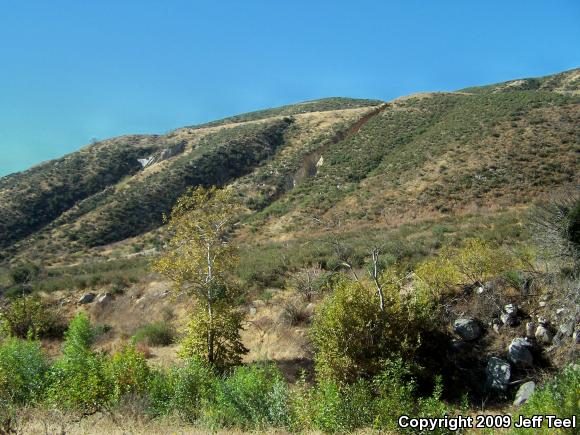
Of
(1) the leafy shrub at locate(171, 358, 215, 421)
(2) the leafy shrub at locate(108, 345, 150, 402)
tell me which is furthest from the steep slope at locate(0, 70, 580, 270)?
(2) the leafy shrub at locate(108, 345, 150, 402)

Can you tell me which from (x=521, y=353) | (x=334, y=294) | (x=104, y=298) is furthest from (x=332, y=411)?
(x=104, y=298)

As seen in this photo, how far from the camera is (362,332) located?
10227mm

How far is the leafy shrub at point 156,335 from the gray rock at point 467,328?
35.2 feet

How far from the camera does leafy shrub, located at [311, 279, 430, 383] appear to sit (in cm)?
1005

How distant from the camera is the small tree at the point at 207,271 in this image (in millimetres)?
12594

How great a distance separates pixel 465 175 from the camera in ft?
106

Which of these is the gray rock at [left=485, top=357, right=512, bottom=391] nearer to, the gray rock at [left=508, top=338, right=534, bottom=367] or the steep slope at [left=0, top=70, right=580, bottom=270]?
the gray rock at [left=508, top=338, right=534, bottom=367]

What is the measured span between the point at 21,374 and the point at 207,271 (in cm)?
574

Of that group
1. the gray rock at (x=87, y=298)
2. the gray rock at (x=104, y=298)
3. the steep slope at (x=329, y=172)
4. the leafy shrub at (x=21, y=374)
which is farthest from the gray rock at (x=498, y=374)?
the gray rock at (x=87, y=298)

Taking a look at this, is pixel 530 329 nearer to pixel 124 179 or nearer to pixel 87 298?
pixel 87 298

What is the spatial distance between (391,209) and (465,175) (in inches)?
252

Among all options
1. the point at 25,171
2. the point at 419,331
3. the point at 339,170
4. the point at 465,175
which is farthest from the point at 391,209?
the point at 25,171

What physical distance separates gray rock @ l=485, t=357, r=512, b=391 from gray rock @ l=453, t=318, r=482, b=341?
97 centimetres

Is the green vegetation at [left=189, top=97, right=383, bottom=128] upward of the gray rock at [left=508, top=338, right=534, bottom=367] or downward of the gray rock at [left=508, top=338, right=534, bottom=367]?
upward
